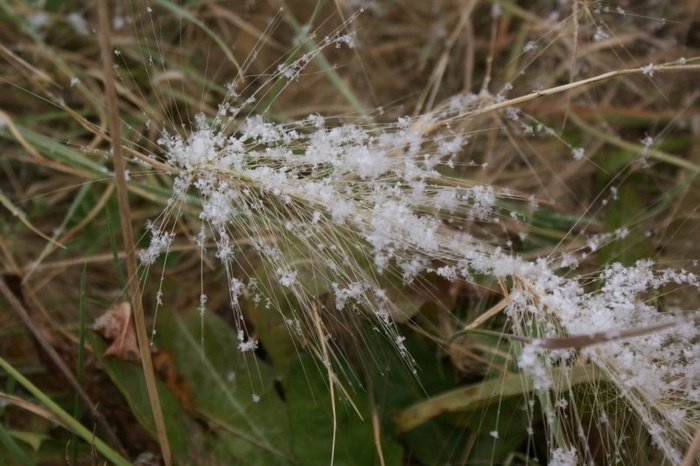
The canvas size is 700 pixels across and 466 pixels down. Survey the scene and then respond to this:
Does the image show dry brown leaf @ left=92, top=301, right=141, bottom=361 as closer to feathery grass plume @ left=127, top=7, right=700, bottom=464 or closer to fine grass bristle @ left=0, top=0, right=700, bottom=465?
fine grass bristle @ left=0, top=0, right=700, bottom=465

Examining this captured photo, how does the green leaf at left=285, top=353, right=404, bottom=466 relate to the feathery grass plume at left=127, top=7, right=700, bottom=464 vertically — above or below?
below

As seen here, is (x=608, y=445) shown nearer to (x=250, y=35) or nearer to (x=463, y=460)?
(x=463, y=460)

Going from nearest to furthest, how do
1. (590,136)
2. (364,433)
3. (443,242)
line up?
(443,242)
(364,433)
(590,136)

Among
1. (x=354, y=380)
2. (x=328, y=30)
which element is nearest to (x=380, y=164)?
(x=354, y=380)

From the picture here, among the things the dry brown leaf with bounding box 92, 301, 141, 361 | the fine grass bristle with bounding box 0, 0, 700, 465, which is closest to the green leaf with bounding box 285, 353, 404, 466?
the fine grass bristle with bounding box 0, 0, 700, 465

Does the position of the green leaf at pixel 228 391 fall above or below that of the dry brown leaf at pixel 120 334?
below

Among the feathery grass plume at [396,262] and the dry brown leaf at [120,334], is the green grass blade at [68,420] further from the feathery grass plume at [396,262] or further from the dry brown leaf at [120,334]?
the feathery grass plume at [396,262]

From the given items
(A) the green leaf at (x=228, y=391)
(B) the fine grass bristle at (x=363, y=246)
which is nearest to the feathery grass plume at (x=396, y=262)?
(B) the fine grass bristle at (x=363, y=246)

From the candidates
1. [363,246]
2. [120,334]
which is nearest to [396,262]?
[363,246]
